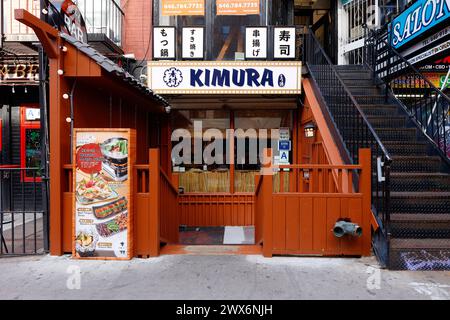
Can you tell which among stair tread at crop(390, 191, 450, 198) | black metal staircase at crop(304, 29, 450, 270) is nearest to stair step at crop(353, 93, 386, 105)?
black metal staircase at crop(304, 29, 450, 270)

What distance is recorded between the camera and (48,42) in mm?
5004

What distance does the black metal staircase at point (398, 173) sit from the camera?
4.61 metres

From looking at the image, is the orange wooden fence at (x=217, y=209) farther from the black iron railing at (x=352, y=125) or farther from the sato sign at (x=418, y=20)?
the sato sign at (x=418, y=20)

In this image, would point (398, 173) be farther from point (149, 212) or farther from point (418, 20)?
point (149, 212)

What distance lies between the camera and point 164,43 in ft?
28.0

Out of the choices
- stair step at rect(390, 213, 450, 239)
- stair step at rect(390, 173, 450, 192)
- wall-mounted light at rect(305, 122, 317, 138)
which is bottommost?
stair step at rect(390, 213, 450, 239)

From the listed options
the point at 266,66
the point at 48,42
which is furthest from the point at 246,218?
the point at 48,42

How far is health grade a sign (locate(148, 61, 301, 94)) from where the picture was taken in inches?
323

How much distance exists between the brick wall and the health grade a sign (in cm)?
214

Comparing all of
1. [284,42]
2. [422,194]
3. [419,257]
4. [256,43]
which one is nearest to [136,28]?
[256,43]

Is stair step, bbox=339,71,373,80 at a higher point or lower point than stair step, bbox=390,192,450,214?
higher

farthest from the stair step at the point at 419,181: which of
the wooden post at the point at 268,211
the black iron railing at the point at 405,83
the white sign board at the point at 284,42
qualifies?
the white sign board at the point at 284,42

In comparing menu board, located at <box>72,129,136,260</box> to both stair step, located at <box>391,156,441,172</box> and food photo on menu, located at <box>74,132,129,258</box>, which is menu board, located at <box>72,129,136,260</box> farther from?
stair step, located at <box>391,156,441,172</box>

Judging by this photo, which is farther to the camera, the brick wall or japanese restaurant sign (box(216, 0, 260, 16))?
the brick wall
